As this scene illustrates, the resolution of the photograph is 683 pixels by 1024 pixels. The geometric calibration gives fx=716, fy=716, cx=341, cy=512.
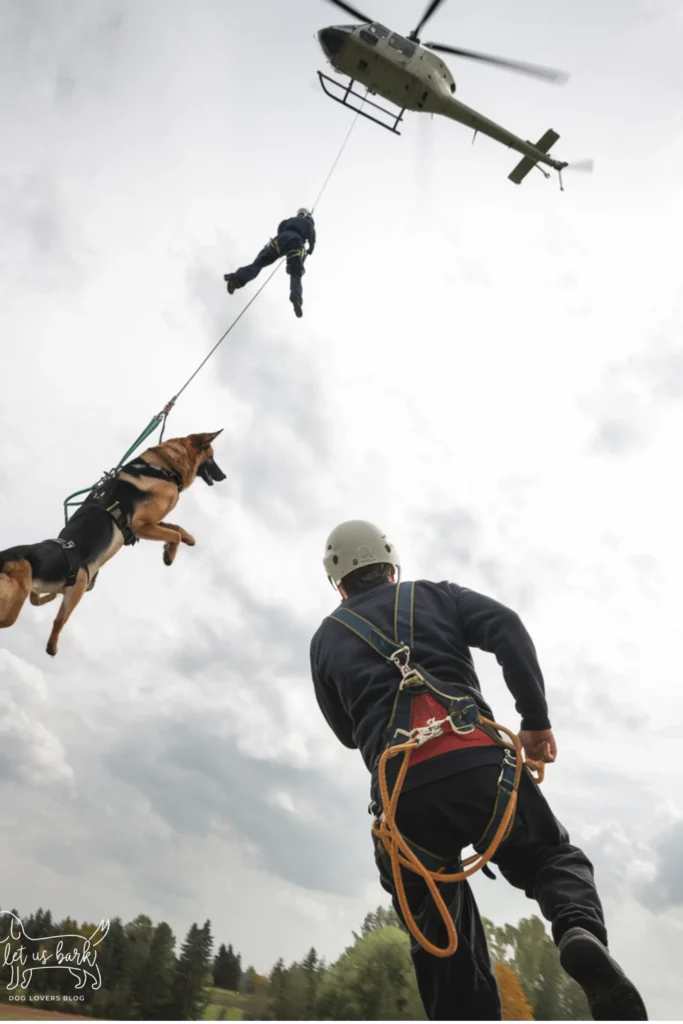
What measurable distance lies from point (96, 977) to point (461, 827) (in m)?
7.15

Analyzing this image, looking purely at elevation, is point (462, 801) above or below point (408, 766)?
below

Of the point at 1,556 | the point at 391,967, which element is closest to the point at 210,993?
the point at 391,967

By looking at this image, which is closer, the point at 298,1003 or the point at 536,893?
the point at 536,893

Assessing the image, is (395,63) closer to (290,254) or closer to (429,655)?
(290,254)

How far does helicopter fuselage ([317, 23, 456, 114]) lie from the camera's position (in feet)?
49.7

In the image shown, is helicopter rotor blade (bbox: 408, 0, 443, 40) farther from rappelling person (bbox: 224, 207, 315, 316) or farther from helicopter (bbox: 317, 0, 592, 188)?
rappelling person (bbox: 224, 207, 315, 316)

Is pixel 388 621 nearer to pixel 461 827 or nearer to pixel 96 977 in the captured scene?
pixel 461 827

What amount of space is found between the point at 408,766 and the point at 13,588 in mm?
4616

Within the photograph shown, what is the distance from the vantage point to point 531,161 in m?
17.5

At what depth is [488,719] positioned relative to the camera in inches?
140

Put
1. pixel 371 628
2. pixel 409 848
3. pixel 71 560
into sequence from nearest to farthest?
pixel 409 848 → pixel 371 628 → pixel 71 560

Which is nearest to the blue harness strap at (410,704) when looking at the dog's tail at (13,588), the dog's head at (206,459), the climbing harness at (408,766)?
the climbing harness at (408,766)

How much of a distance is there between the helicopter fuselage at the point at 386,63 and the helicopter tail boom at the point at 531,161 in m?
3.08

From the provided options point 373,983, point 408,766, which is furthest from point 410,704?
point 373,983
